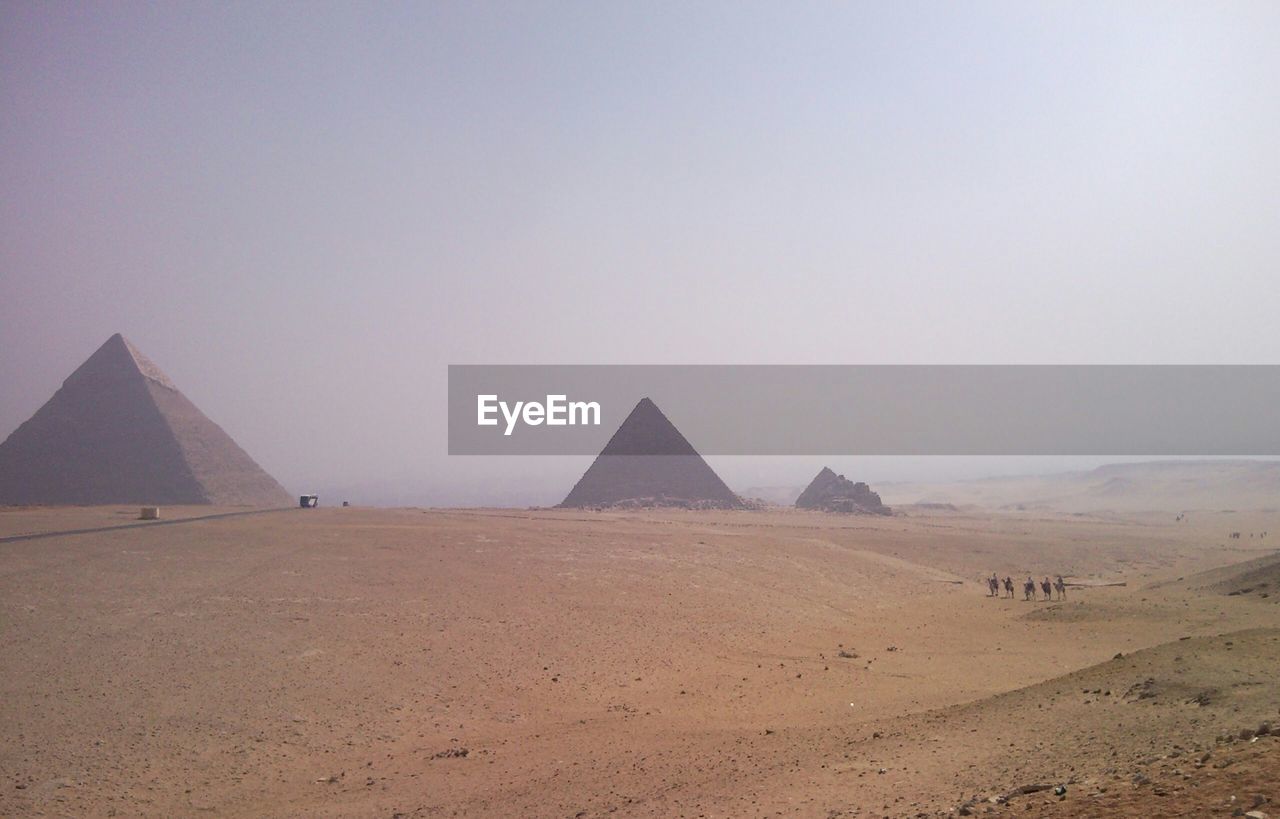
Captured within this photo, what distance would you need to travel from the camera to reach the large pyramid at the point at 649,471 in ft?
195

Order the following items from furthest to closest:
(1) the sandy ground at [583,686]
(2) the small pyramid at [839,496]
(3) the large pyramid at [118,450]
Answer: (2) the small pyramid at [839,496] < (3) the large pyramid at [118,450] < (1) the sandy ground at [583,686]

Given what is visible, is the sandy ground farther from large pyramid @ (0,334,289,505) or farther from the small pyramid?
the small pyramid

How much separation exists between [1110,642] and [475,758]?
12744 mm

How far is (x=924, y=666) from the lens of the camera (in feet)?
46.6

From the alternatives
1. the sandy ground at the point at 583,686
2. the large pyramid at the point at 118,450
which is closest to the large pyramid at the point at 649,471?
the large pyramid at the point at 118,450

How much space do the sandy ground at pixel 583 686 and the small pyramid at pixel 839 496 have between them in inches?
1486

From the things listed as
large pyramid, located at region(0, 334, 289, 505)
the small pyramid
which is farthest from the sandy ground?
the small pyramid

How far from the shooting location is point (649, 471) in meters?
61.0

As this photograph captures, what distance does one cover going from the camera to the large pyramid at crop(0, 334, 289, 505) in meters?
52.4

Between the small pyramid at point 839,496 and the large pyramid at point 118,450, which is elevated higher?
the large pyramid at point 118,450

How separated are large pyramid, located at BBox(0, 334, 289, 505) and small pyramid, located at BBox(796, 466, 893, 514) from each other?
145ft

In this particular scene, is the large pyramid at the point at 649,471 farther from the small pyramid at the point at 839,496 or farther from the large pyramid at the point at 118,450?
the large pyramid at the point at 118,450

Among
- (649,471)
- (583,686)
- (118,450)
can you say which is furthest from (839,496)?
(583,686)

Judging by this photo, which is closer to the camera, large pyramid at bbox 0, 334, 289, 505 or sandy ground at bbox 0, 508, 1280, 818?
sandy ground at bbox 0, 508, 1280, 818
